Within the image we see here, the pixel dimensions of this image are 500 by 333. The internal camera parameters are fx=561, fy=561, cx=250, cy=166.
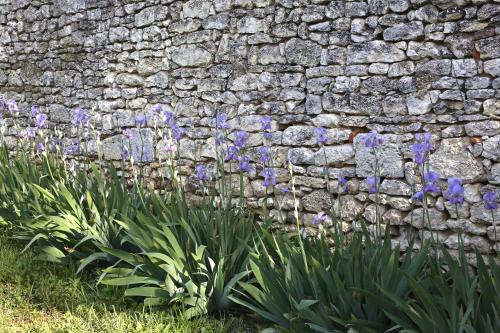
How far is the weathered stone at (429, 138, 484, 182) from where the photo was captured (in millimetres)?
3695

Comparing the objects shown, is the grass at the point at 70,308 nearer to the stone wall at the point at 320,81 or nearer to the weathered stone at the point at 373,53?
the stone wall at the point at 320,81

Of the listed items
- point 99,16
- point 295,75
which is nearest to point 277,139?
point 295,75

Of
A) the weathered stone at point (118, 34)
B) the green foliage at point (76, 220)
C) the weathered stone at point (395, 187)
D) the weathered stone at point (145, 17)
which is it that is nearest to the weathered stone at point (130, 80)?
the weathered stone at point (118, 34)

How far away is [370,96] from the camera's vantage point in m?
4.10

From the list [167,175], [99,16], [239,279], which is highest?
[99,16]

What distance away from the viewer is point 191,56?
516 centimetres

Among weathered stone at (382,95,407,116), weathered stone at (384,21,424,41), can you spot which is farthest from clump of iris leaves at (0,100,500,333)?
weathered stone at (384,21,424,41)

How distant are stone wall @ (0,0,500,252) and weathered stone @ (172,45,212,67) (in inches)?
0.5

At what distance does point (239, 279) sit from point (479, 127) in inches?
72.4

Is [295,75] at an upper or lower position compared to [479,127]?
upper

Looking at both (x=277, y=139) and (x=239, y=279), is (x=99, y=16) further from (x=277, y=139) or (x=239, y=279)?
(x=239, y=279)

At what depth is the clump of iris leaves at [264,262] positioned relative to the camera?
2.76 meters

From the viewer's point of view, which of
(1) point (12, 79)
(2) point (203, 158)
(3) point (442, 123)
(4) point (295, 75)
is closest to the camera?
(3) point (442, 123)

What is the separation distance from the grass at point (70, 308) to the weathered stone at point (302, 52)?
6.66ft
